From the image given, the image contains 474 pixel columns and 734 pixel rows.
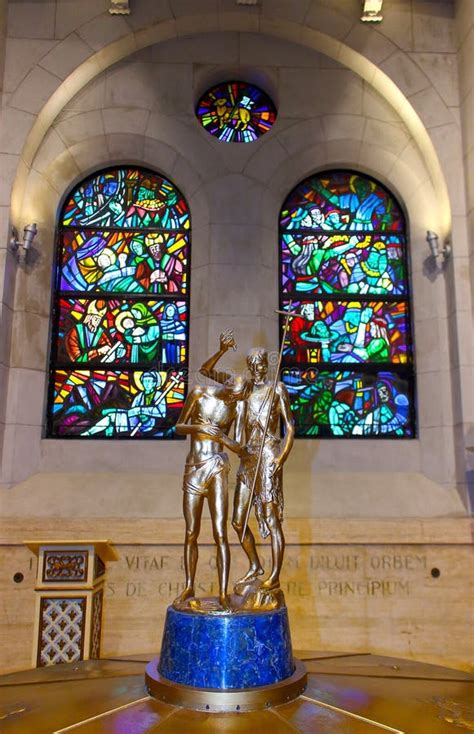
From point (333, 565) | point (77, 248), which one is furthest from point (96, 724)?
point (77, 248)

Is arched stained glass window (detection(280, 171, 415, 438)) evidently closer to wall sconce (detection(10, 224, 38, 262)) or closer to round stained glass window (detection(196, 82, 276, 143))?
round stained glass window (detection(196, 82, 276, 143))

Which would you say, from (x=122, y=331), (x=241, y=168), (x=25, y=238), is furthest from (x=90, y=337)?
(x=241, y=168)

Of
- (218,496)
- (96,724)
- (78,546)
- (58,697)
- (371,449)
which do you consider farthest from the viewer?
(371,449)

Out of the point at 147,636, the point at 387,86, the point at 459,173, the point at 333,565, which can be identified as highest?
the point at 387,86

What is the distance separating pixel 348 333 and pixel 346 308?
35cm

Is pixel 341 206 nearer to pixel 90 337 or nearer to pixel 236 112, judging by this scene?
pixel 236 112

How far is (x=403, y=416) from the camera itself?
8.04 metres

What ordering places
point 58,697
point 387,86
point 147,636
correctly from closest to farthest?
point 58,697
point 147,636
point 387,86

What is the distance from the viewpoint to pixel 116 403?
7926mm

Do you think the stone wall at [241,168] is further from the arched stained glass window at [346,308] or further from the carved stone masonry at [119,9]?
the arched stained glass window at [346,308]

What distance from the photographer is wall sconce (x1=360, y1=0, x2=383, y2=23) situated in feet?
26.1

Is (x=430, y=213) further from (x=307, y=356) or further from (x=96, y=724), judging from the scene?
(x=96, y=724)

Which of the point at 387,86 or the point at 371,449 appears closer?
the point at 371,449

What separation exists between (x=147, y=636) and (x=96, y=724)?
3.09 meters
